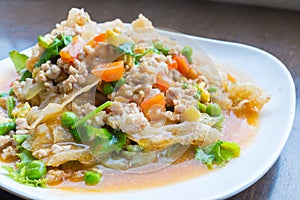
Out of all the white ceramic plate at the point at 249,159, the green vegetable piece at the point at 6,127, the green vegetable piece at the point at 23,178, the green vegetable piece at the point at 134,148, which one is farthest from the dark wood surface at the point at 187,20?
the green vegetable piece at the point at 23,178

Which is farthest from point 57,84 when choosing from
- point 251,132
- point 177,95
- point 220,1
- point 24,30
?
point 220,1

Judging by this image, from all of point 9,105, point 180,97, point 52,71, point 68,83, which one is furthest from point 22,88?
point 180,97

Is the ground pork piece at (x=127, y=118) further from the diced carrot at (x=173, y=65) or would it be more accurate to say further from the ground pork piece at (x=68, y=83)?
Result: the diced carrot at (x=173, y=65)

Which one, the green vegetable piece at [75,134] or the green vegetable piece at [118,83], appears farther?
the green vegetable piece at [118,83]

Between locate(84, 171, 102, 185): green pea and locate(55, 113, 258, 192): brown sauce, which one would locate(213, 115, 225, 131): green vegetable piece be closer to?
locate(55, 113, 258, 192): brown sauce

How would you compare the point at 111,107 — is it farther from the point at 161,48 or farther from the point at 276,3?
the point at 276,3

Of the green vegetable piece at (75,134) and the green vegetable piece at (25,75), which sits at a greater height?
the green vegetable piece at (25,75)
